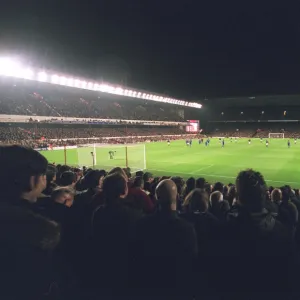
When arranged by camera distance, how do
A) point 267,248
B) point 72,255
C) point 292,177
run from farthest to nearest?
point 292,177 → point 72,255 → point 267,248

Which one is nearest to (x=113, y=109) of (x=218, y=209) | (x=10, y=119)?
(x=10, y=119)

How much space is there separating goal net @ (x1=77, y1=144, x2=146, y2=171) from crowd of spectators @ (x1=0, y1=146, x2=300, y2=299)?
68.5 feet

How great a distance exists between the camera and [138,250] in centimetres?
263

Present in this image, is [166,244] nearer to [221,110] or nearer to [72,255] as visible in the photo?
[72,255]

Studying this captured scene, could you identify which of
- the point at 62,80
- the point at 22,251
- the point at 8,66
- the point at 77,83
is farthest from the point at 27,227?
the point at 77,83

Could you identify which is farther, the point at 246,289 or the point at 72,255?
the point at 72,255

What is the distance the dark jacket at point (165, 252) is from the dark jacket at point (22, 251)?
3.12ft

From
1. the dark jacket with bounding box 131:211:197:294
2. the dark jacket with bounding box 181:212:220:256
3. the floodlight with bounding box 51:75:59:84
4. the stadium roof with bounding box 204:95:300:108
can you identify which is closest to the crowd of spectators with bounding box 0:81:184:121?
the floodlight with bounding box 51:75:59:84

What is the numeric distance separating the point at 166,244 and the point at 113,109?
84134mm

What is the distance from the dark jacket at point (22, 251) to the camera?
1851 mm

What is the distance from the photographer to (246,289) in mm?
2566

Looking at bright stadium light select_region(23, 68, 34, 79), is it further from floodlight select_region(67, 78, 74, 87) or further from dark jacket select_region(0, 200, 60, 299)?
dark jacket select_region(0, 200, 60, 299)

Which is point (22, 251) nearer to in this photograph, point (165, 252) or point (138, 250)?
point (138, 250)

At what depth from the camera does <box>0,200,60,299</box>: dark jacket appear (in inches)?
72.9
